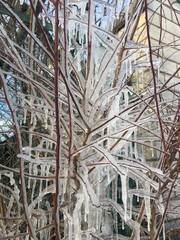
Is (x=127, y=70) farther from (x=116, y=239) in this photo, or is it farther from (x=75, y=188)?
(x=116, y=239)

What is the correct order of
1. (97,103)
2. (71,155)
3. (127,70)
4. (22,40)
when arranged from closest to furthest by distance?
(71,155) → (97,103) → (127,70) → (22,40)

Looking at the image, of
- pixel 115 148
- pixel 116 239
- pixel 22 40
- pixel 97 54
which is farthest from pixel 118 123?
pixel 22 40

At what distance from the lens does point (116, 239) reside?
139 centimetres

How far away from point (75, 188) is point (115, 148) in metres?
0.22

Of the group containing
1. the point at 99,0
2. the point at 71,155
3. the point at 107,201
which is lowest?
the point at 107,201

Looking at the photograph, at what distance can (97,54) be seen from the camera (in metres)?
1.40

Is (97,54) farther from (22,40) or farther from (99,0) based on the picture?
(22,40)

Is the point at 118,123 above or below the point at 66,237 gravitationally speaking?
above

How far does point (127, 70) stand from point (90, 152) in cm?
39

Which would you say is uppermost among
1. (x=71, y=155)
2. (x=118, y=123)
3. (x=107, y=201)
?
(x=118, y=123)

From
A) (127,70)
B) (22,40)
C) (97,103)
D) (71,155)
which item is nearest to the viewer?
(71,155)

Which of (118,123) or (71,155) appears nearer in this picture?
(71,155)

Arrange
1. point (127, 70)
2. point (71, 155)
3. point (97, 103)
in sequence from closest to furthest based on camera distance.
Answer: point (71, 155) → point (97, 103) → point (127, 70)

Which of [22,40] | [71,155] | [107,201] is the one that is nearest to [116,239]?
[107,201]
